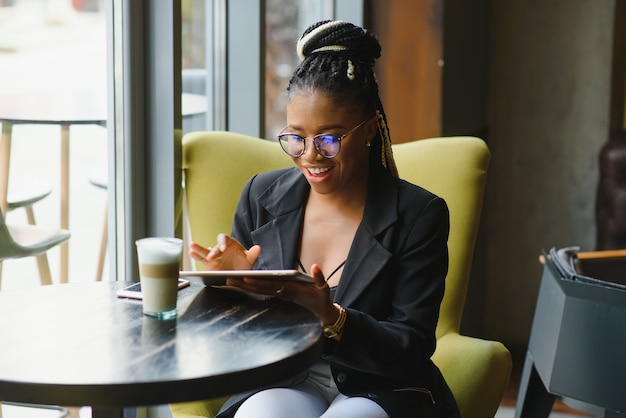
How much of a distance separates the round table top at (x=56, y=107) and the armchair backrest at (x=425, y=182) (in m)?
0.23

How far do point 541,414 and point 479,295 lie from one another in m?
1.68

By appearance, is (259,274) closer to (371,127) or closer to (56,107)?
(371,127)

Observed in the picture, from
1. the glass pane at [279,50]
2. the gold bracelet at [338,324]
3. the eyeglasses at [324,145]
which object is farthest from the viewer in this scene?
the glass pane at [279,50]

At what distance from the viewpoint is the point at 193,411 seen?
1896 mm

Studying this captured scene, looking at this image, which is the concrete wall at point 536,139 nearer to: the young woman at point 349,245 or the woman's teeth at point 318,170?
the young woman at point 349,245

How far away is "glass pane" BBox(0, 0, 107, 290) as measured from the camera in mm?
1919

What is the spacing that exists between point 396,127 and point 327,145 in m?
1.84

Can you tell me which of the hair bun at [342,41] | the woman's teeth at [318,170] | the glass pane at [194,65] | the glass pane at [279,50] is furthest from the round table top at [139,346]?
the glass pane at [279,50]

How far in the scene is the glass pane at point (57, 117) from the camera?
192cm

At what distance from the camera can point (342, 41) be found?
1861 millimetres

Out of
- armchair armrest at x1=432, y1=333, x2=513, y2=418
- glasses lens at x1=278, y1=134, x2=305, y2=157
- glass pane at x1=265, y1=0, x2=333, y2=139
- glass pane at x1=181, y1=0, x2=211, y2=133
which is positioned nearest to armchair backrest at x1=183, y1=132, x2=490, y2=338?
armchair armrest at x1=432, y1=333, x2=513, y2=418

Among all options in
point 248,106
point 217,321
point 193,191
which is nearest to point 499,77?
point 248,106

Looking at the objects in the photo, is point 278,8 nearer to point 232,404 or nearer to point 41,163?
point 41,163

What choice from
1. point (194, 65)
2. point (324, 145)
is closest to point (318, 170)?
point (324, 145)
